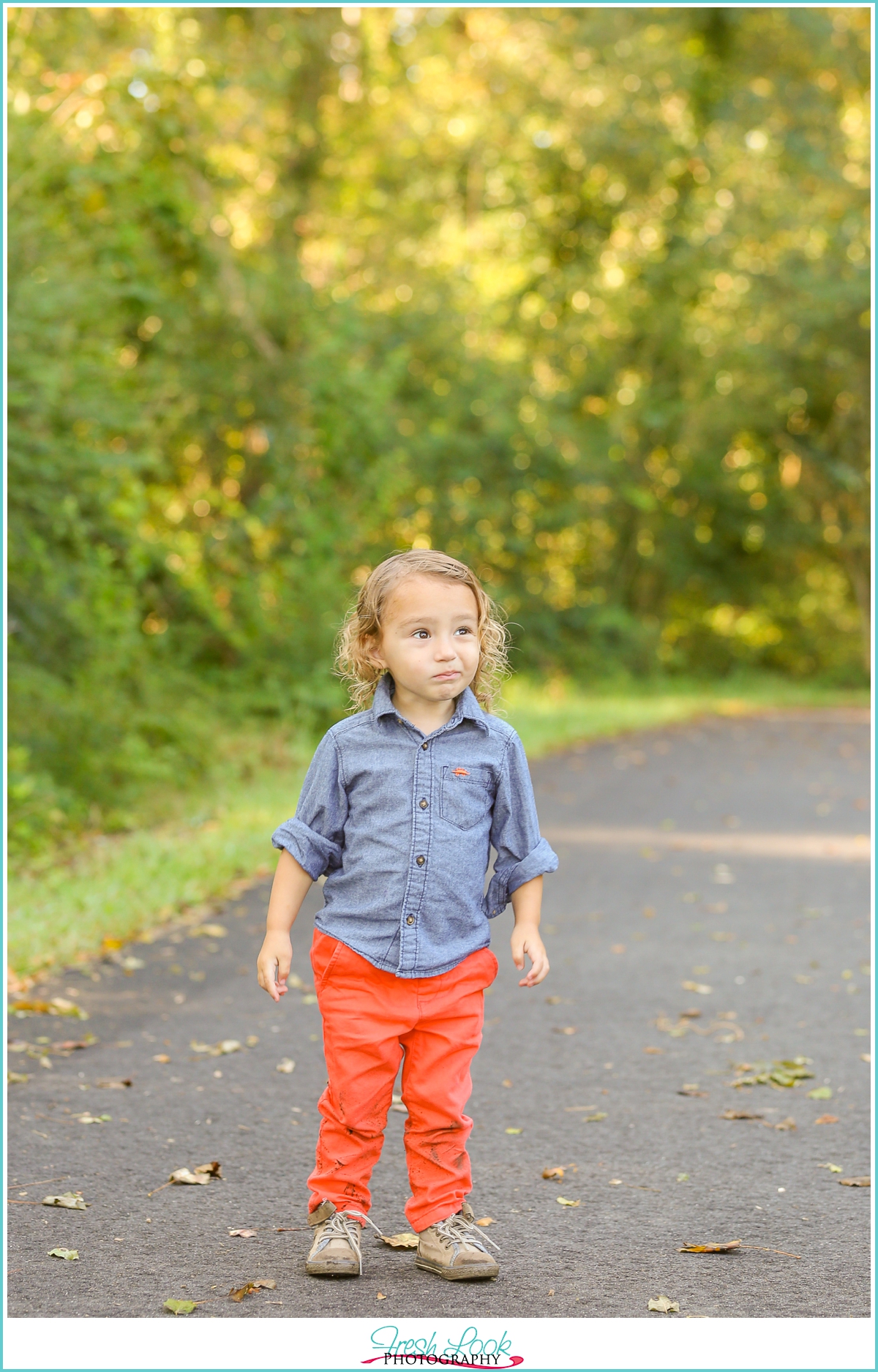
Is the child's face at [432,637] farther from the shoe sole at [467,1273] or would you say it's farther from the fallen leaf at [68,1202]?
the fallen leaf at [68,1202]

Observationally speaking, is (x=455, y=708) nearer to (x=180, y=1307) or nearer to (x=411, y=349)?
(x=180, y=1307)

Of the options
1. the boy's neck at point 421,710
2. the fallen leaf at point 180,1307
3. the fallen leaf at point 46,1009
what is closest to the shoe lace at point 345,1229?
the fallen leaf at point 180,1307

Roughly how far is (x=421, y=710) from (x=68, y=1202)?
1.55m

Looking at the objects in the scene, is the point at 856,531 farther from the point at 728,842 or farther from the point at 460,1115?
the point at 460,1115

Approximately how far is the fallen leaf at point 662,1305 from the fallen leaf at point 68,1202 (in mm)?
1435

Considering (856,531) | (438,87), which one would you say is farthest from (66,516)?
(856,531)

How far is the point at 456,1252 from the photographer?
3334 mm

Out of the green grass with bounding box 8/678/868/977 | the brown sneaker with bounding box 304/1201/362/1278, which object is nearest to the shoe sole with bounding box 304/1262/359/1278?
the brown sneaker with bounding box 304/1201/362/1278

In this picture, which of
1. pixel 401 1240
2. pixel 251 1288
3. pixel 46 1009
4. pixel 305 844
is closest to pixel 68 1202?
pixel 251 1288

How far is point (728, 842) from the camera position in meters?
10.2

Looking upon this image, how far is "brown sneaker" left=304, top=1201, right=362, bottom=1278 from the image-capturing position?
3.32 meters

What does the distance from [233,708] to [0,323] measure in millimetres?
5361

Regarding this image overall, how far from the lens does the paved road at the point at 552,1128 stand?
10.9ft

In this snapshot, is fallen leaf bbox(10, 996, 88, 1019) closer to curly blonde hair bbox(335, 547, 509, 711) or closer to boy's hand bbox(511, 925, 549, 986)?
curly blonde hair bbox(335, 547, 509, 711)
